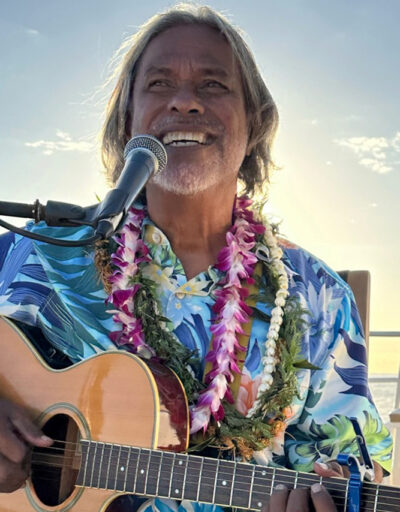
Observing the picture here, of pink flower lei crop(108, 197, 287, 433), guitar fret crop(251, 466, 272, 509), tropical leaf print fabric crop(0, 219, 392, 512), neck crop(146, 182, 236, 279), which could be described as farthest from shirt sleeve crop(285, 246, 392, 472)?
guitar fret crop(251, 466, 272, 509)

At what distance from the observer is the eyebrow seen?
7.82 feet

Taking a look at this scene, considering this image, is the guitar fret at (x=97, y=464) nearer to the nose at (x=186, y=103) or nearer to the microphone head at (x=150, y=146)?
the microphone head at (x=150, y=146)

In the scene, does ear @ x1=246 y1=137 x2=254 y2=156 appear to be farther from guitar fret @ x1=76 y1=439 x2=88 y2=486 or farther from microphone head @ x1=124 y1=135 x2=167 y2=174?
guitar fret @ x1=76 y1=439 x2=88 y2=486

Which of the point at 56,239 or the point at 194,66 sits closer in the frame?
the point at 56,239

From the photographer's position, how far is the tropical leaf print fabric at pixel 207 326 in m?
2.16

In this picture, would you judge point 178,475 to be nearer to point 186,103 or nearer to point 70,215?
point 70,215

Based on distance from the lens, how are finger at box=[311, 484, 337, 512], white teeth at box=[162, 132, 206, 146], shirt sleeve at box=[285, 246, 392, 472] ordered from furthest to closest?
white teeth at box=[162, 132, 206, 146], shirt sleeve at box=[285, 246, 392, 472], finger at box=[311, 484, 337, 512]

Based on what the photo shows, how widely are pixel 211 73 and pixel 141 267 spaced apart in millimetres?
703

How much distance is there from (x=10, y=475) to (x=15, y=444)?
8cm

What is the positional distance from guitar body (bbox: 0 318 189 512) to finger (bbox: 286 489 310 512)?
0.36 metres

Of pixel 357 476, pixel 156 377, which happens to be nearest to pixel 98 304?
pixel 156 377

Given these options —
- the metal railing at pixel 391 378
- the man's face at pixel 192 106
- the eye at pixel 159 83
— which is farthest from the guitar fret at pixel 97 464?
the metal railing at pixel 391 378

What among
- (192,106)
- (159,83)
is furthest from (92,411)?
(159,83)

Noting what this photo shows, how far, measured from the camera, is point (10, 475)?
1887mm
